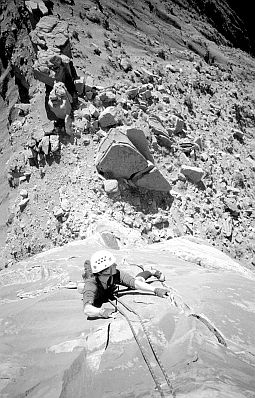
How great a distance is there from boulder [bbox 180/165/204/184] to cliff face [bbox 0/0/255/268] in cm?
3

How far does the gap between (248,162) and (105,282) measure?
975 centimetres

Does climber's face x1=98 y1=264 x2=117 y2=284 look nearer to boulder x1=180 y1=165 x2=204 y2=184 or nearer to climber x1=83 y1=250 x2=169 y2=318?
Answer: climber x1=83 y1=250 x2=169 y2=318

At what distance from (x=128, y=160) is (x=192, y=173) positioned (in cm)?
249

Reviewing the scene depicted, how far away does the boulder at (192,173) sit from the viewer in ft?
31.4

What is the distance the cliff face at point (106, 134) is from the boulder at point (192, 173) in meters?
0.03

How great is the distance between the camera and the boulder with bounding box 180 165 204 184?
377 inches

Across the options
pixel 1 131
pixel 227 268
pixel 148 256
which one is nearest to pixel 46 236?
pixel 148 256

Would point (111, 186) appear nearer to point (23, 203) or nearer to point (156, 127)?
point (23, 203)

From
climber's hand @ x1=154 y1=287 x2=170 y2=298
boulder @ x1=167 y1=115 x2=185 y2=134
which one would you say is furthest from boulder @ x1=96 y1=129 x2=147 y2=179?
climber's hand @ x1=154 y1=287 x2=170 y2=298

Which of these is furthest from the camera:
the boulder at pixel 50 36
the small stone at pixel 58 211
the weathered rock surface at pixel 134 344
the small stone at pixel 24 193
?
the boulder at pixel 50 36

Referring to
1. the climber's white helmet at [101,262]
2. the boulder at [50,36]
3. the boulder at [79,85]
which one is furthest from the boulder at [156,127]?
the climber's white helmet at [101,262]

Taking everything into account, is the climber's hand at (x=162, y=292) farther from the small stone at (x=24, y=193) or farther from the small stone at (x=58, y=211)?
the small stone at (x=24, y=193)

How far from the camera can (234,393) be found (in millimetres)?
1781

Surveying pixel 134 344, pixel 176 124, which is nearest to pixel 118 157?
pixel 176 124
